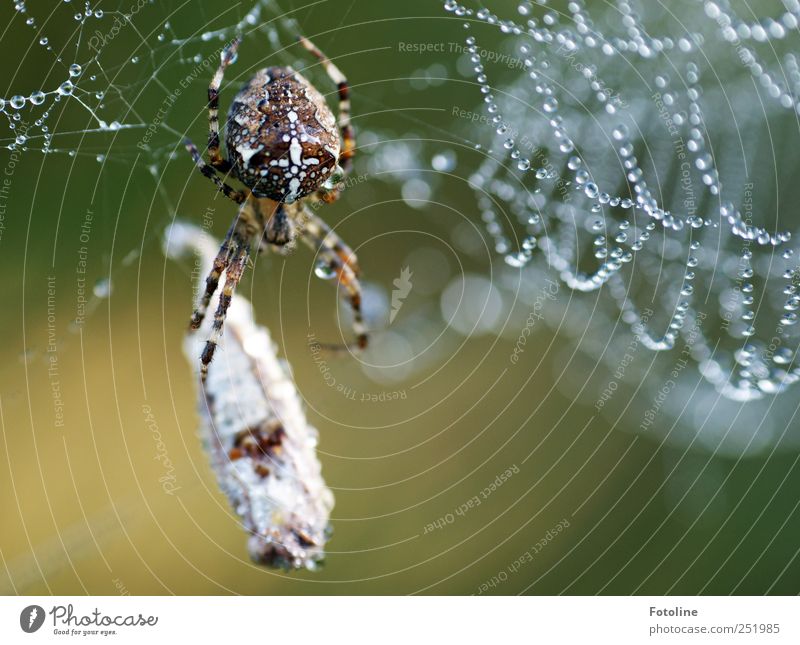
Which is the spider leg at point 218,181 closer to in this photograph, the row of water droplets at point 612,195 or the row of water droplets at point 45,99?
the row of water droplets at point 45,99

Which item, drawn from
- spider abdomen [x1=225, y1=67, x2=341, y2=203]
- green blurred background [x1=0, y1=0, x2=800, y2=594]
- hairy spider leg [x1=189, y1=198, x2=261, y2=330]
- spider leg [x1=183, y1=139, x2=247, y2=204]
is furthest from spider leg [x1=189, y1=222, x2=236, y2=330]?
green blurred background [x1=0, y1=0, x2=800, y2=594]

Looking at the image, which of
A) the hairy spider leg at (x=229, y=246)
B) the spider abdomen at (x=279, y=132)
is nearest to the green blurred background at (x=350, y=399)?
the hairy spider leg at (x=229, y=246)

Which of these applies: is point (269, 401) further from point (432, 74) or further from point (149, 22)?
point (432, 74)

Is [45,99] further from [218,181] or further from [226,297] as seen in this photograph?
[226,297]

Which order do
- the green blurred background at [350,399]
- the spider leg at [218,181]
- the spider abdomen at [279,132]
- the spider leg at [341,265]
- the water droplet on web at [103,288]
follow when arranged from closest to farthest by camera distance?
the spider abdomen at [279,132] → the spider leg at [218,181] → the spider leg at [341,265] → the green blurred background at [350,399] → the water droplet on web at [103,288]

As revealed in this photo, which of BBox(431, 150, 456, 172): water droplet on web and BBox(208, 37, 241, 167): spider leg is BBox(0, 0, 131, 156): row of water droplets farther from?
BBox(431, 150, 456, 172): water droplet on web
